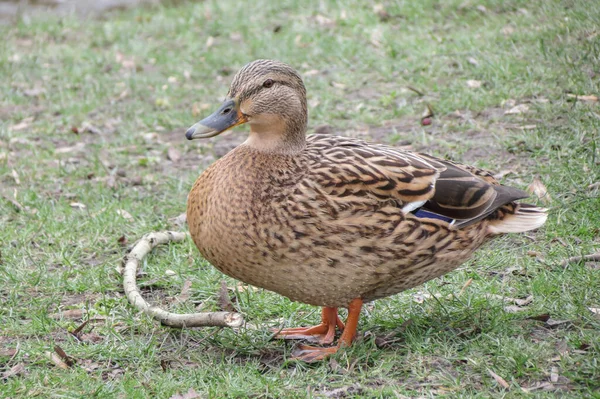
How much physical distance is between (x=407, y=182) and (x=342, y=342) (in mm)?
893

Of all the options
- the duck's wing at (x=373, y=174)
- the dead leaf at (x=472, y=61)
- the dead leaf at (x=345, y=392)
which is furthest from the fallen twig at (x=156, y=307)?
the dead leaf at (x=472, y=61)

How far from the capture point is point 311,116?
25.2 feet

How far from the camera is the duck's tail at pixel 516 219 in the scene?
438 centimetres

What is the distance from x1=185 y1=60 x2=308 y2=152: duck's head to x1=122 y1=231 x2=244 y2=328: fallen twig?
36.0 inches

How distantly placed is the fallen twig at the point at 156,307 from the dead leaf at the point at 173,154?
1643 millimetres

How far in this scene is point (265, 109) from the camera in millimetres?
4254

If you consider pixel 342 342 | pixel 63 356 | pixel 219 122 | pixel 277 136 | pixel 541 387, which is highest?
pixel 219 122

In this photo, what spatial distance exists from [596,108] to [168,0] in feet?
27.2

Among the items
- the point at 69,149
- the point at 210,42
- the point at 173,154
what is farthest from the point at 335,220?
the point at 210,42

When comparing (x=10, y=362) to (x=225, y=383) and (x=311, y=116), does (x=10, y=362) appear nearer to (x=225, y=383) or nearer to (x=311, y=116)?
(x=225, y=383)

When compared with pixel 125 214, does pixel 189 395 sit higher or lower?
higher

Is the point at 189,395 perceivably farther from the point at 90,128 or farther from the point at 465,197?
the point at 90,128

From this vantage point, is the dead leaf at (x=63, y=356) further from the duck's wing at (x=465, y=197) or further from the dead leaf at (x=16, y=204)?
the dead leaf at (x=16, y=204)

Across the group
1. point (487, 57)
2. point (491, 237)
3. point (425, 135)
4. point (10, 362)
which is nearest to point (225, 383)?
point (10, 362)
